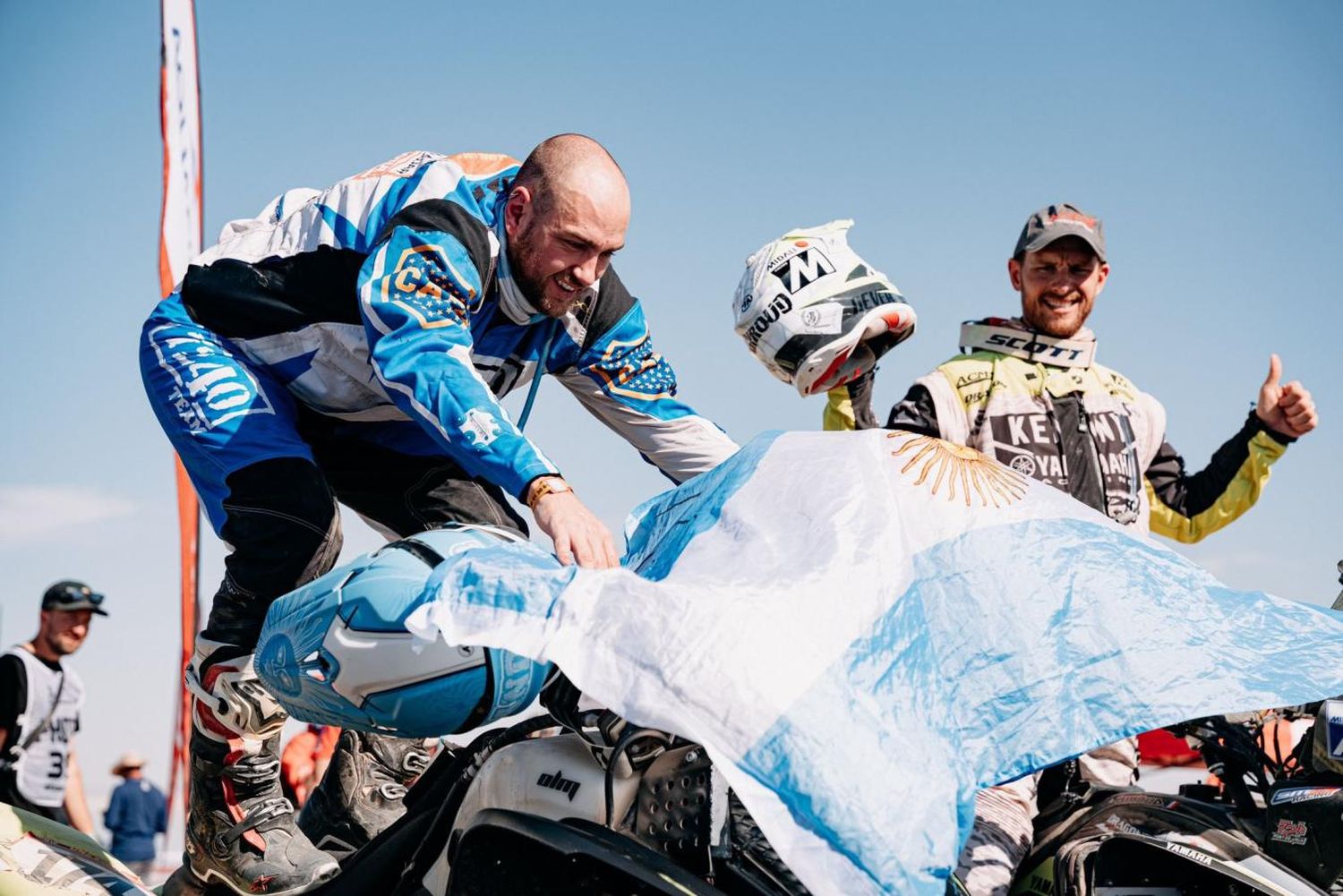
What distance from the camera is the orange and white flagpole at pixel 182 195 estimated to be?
23.5 ft

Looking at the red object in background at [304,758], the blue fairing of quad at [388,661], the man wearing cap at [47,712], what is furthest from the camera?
the man wearing cap at [47,712]

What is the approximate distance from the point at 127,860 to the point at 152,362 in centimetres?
652

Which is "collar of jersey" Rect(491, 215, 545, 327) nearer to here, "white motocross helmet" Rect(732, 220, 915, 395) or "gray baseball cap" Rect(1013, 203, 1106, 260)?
"white motocross helmet" Rect(732, 220, 915, 395)

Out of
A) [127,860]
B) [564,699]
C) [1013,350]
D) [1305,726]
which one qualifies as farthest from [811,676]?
[127,860]

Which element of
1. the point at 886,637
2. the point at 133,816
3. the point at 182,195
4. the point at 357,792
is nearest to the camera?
the point at 886,637

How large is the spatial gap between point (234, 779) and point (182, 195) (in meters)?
5.38

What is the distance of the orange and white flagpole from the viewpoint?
716cm

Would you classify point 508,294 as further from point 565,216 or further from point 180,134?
point 180,134

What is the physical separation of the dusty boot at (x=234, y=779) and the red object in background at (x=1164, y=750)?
2.42m

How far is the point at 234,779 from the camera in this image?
2.74m

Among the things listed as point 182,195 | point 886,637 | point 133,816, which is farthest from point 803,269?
point 133,816

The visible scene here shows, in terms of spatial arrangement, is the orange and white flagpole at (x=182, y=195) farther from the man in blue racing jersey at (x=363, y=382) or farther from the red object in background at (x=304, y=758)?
the man in blue racing jersey at (x=363, y=382)

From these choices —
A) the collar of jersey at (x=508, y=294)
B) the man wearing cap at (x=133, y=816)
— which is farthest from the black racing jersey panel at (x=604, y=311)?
the man wearing cap at (x=133, y=816)

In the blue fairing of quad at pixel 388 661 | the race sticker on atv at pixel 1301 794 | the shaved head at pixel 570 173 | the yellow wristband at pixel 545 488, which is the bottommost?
the race sticker on atv at pixel 1301 794
